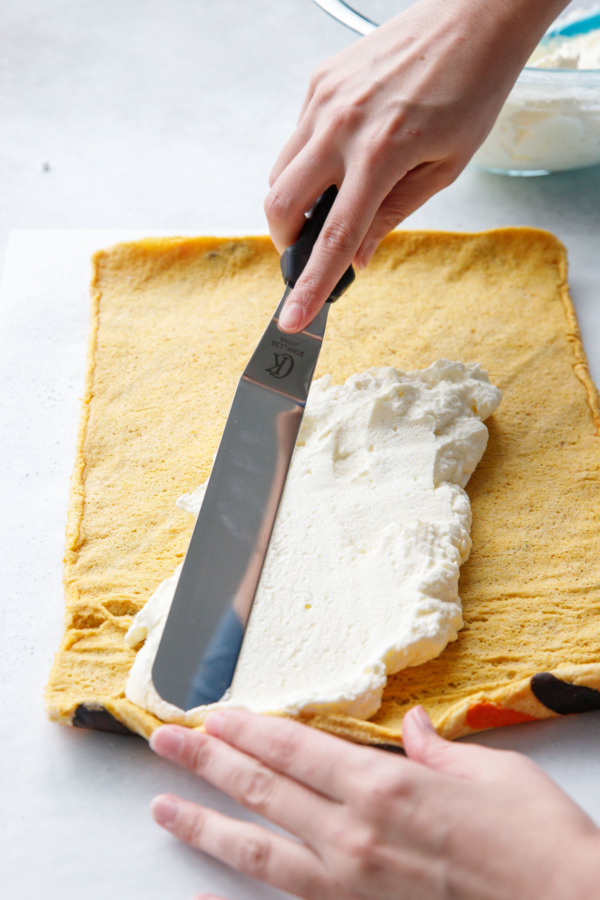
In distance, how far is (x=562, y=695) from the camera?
1141mm

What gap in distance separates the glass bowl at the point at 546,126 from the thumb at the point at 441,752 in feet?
4.51

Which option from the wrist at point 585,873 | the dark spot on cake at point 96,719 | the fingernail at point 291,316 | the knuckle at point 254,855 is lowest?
the dark spot on cake at point 96,719

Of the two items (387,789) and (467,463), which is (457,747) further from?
(467,463)

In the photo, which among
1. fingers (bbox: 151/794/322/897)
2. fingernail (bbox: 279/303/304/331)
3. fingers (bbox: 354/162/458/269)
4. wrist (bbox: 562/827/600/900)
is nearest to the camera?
wrist (bbox: 562/827/600/900)

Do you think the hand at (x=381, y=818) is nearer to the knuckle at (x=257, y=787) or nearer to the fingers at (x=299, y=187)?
the knuckle at (x=257, y=787)

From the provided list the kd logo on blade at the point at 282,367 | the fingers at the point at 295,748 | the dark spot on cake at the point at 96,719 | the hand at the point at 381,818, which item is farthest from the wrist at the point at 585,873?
the kd logo on blade at the point at 282,367

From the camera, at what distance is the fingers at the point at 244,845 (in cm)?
91

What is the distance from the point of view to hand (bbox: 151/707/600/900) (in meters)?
0.84

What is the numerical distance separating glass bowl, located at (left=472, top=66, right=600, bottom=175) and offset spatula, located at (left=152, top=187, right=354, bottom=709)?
2.43ft

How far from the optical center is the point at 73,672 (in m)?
1.17

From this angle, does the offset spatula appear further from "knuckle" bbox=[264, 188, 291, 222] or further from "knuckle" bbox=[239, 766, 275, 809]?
"knuckle" bbox=[239, 766, 275, 809]

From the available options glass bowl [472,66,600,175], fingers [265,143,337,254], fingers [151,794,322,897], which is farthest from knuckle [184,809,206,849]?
glass bowl [472,66,600,175]

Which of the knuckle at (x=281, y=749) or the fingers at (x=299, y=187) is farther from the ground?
the fingers at (x=299, y=187)

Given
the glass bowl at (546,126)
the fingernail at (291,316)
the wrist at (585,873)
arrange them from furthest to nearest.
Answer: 1. the glass bowl at (546,126)
2. the fingernail at (291,316)
3. the wrist at (585,873)
